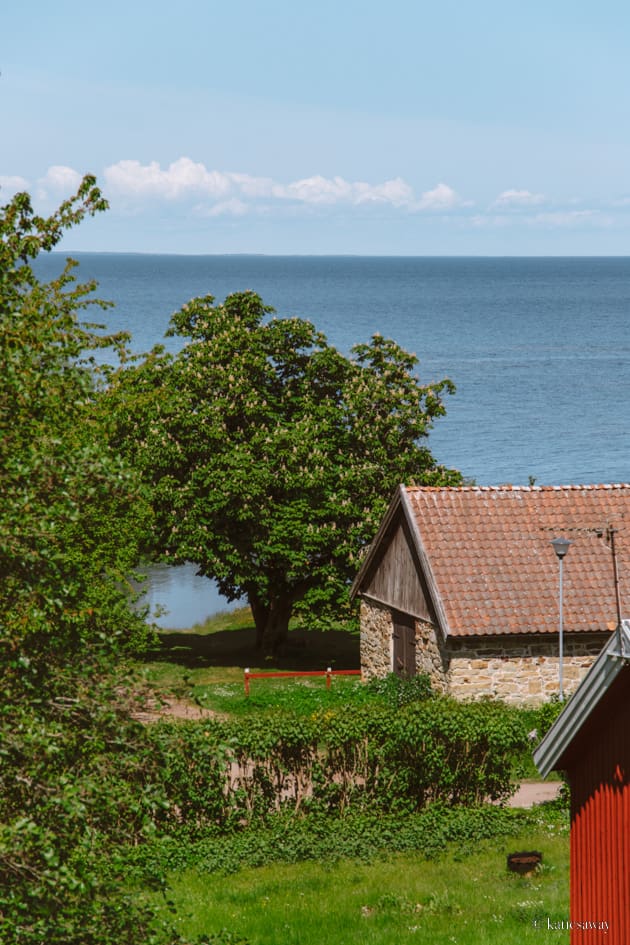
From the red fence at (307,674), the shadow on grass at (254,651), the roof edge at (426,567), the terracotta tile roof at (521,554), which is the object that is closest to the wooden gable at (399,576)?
the roof edge at (426,567)

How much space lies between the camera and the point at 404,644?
3111 centimetres

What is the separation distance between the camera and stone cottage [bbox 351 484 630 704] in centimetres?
2803

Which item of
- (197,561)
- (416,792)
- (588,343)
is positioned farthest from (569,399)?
(416,792)

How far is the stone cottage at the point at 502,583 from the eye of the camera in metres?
28.0

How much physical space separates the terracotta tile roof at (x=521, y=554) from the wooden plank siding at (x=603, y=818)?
1672 centimetres

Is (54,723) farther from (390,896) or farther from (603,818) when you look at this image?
(390,896)

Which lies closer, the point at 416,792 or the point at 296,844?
the point at 296,844

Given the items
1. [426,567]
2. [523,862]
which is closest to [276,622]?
[426,567]

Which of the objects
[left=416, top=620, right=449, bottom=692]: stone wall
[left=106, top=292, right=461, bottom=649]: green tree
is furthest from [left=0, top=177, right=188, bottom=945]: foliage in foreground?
[left=106, top=292, right=461, bottom=649]: green tree

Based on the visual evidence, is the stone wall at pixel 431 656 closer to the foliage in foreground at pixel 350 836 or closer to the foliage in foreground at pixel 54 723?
the foliage in foreground at pixel 350 836

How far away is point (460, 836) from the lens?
19875mm

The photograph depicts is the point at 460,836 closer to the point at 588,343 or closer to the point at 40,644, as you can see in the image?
the point at 40,644

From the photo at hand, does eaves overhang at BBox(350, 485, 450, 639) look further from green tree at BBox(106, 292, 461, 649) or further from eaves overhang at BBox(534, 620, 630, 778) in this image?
eaves overhang at BBox(534, 620, 630, 778)

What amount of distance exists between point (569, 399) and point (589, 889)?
4035 inches
